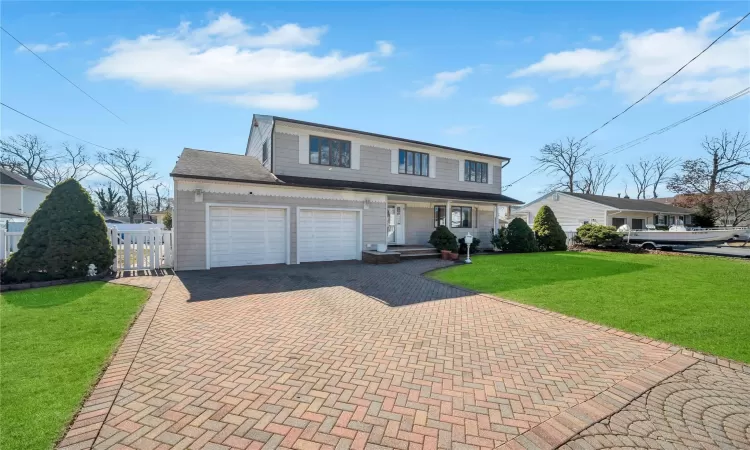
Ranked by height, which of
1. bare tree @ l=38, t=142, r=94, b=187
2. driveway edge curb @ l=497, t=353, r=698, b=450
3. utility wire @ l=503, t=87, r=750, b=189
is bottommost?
driveway edge curb @ l=497, t=353, r=698, b=450

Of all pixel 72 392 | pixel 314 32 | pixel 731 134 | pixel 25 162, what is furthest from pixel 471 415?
pixel 25 162

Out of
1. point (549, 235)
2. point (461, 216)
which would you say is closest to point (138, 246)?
point (461, 216)

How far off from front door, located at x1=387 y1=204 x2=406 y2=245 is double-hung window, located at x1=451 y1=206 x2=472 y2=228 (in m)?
3.44

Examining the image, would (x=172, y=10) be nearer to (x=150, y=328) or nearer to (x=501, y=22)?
(x=150, y=328)

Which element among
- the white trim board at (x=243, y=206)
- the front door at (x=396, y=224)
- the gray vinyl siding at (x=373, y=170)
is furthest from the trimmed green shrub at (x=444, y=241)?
the white trim board at (x=243, y=206)

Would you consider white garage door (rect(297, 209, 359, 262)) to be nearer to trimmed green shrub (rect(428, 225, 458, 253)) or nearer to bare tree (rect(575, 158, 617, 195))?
trimmed green shrub (rect(428, 225, 458, 253))

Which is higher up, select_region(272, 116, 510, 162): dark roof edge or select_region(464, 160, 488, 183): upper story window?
select_region(272, 116, 510, 162): dark roof edge

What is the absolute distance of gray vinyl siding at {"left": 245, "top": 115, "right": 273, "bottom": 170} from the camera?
1415 cm

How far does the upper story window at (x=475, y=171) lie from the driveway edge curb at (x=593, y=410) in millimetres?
16240

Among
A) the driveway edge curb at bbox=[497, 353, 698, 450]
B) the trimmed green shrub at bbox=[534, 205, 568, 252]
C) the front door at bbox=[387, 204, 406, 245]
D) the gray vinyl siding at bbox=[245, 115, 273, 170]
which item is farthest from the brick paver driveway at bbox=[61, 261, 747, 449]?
the trimmed green shrub at bbox=[534, 205, 568, 252]

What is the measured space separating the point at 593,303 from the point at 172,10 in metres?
12.7

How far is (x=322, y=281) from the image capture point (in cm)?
922

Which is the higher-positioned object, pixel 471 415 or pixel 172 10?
pixel 172 10

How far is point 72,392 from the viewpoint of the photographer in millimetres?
3104
